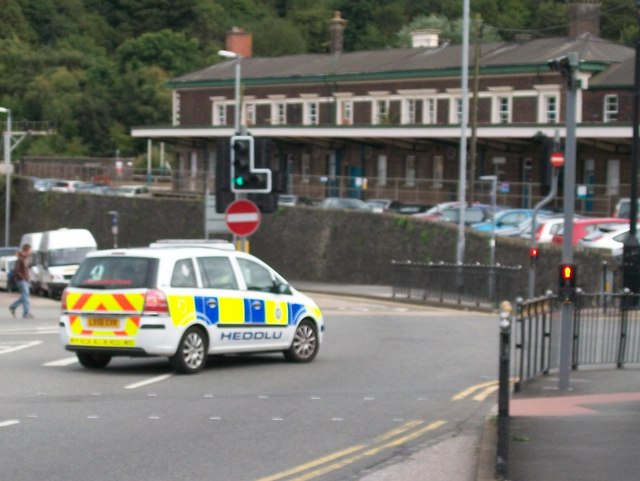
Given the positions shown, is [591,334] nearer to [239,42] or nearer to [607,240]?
[607,240]

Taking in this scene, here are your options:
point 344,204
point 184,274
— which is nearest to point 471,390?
point 184,274

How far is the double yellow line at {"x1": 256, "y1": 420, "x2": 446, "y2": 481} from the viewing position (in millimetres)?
11391

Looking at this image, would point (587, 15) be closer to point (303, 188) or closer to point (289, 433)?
point (303, 188)

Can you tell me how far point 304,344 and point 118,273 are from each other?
342 cm

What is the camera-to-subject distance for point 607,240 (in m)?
38.7

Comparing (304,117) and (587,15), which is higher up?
(587,15)

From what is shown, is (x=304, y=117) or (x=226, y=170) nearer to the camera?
(x=226, y=170)

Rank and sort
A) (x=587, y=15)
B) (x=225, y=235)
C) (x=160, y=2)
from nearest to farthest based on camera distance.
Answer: (x=225, y=235) < (x=587, y=15) < (x=160, y=2)

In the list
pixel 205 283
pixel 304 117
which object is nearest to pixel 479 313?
pixel 205 283

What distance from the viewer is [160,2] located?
492ft

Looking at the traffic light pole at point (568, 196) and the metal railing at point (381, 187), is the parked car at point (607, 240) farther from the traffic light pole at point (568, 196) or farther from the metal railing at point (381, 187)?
the traffic light pole at point (568, 196)

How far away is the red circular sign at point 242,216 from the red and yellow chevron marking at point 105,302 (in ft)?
26.0

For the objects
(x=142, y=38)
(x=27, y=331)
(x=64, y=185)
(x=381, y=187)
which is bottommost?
(x=27, y=331)

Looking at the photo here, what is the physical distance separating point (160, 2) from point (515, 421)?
14012cm
